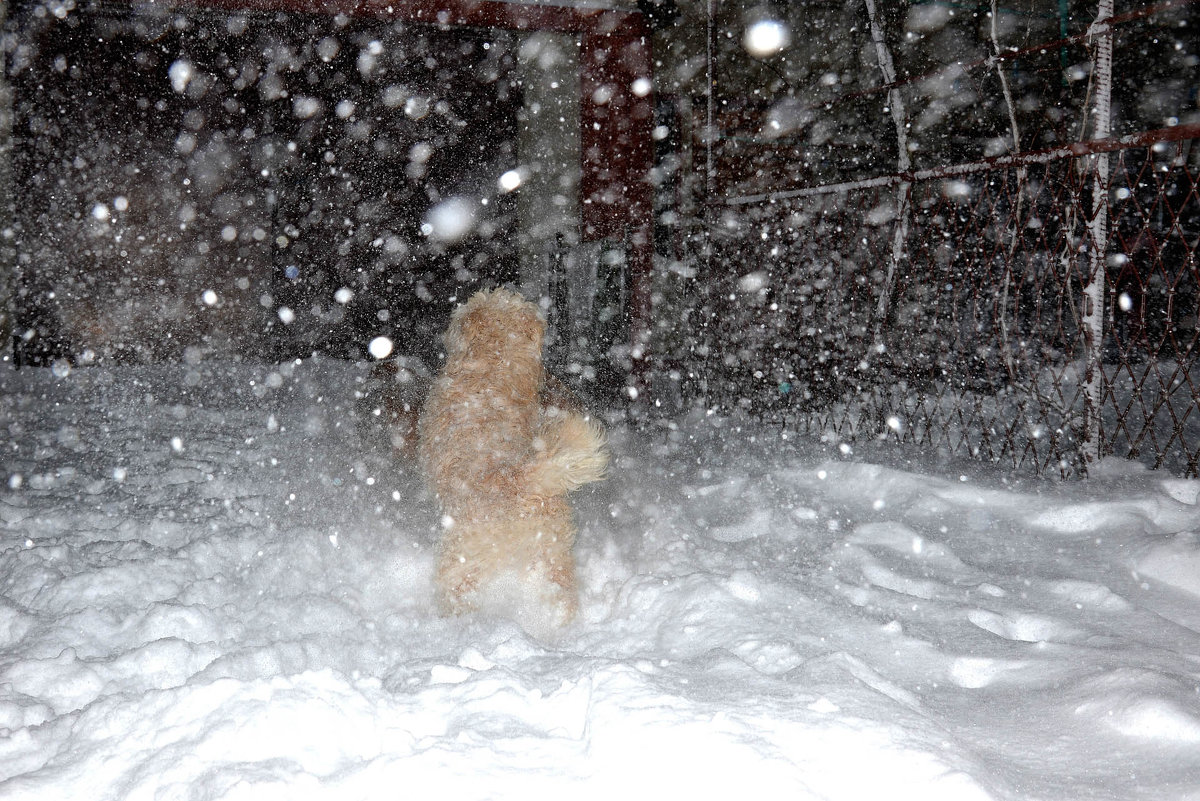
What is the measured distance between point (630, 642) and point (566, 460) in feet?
1.98

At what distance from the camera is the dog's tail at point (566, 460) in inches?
84.1

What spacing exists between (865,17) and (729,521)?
5.62 meters

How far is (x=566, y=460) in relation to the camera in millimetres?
2129

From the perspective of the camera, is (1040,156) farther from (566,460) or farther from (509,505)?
(509,505)

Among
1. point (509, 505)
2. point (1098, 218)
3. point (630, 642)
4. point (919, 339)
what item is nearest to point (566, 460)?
point (509, 505)

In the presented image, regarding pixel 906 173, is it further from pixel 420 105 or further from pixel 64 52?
pixel 64 52

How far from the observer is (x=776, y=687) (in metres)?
1.65

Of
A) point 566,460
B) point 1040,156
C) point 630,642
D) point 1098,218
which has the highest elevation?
point 1040,156

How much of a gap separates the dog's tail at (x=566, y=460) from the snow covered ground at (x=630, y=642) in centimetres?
49

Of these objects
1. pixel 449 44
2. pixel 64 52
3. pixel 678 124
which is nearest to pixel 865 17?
pixel 678 124

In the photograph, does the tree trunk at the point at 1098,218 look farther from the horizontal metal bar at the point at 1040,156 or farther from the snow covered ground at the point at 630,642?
the snow covered ground at the point at 630,642

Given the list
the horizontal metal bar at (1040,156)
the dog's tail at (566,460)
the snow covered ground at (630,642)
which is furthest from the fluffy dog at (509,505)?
the horizontal metal bar at (1040,156)

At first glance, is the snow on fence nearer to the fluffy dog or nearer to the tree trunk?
the tree trunk

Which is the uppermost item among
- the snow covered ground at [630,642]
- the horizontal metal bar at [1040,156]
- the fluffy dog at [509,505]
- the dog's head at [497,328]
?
the horizontal metal bar at [1040,156]
